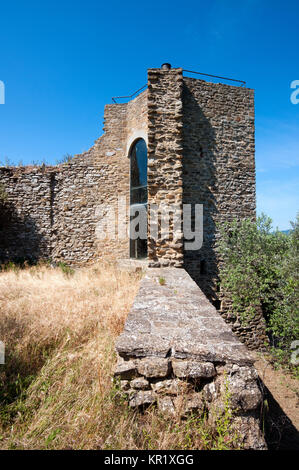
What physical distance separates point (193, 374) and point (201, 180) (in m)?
6.99

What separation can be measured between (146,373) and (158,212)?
4.77m

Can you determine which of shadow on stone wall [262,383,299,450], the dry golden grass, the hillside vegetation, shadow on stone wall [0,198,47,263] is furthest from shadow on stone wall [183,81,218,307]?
shadow on stone wall [0,198,47,263]

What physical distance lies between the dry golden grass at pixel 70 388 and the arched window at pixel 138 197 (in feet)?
13.8

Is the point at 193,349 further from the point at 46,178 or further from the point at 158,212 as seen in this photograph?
the point at 46,178

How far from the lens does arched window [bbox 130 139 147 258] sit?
841cm

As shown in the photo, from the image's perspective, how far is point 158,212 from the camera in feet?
21.0

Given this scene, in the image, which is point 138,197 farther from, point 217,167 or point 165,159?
point 217,167

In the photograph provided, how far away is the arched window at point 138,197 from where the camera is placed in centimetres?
841

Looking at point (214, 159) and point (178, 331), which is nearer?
point (178, 331)

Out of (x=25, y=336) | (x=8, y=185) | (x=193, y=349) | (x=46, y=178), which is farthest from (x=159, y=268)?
(x=8, y=185)

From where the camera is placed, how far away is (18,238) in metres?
9.77

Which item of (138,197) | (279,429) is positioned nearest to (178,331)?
(279,429)

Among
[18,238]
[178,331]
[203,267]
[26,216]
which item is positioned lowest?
[203,267]

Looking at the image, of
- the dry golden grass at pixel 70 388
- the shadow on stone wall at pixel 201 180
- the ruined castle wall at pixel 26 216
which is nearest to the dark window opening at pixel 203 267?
the shadow on stone wall at pixel 201 180
